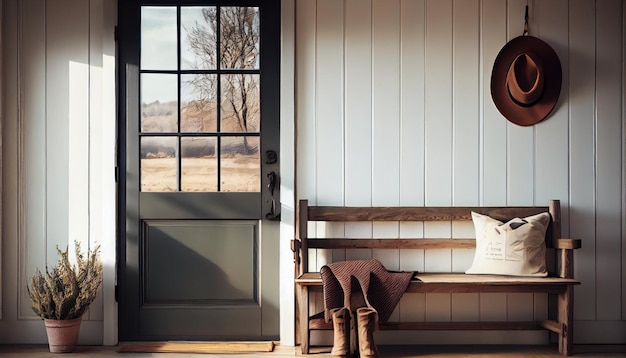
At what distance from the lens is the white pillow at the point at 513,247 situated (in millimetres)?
4535

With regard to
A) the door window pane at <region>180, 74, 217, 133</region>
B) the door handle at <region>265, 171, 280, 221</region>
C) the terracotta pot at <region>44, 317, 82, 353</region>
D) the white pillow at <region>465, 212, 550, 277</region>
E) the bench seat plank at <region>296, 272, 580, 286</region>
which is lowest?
the terracotta pot at <region>44, 317, 82, 353</region>

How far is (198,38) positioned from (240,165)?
2.83 ft

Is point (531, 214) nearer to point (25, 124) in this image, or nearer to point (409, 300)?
point (409, 300)

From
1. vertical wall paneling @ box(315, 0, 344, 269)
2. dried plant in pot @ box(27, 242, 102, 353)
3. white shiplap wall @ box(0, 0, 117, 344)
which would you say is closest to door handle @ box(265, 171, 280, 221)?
vertical wall paneling @ box(315, 0, 344, 269)

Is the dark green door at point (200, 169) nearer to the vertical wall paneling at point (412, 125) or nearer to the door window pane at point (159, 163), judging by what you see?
the door window pane at point (159, 163)

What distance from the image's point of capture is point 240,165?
4.86 meters

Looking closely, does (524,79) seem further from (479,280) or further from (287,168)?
(287,168)

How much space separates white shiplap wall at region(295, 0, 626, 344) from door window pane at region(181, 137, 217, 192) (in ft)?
1.82

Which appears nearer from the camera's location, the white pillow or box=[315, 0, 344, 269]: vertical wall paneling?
the white pillow

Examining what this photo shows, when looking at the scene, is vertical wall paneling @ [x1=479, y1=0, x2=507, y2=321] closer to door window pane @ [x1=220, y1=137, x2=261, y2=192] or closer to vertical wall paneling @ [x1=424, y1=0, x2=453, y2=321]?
vertical wall paneling @ [x1=424, y1=0, x2=453, y2=321]

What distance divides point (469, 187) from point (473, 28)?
3.35 ft

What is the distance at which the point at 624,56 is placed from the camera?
191 inches

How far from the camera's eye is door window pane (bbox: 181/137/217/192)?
485 cm

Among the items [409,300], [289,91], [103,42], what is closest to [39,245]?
[103,42]
